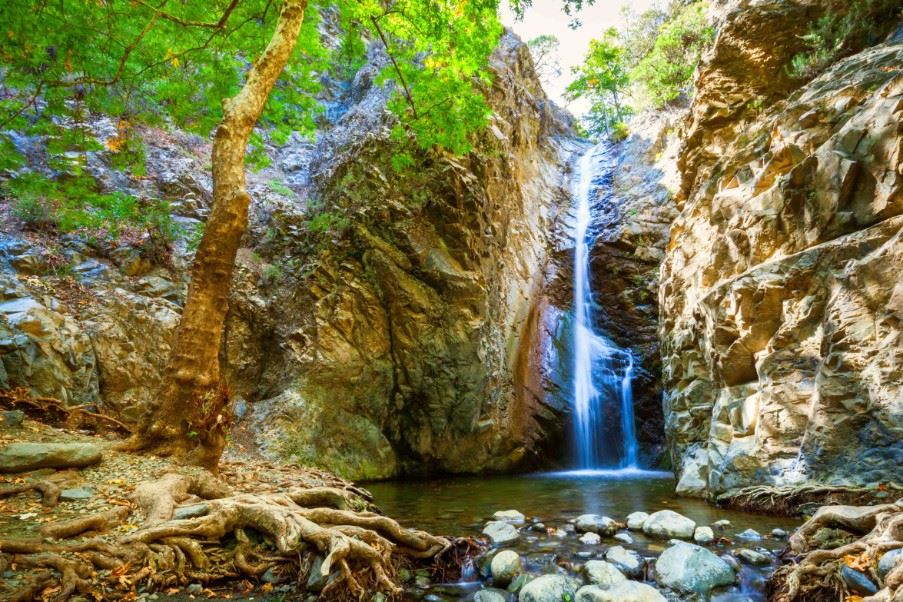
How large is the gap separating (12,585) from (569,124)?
102ft

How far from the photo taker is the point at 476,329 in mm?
12602

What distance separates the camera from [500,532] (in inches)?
225

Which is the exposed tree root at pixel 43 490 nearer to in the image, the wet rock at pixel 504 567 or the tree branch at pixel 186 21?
the wet rock at pixel 504 567

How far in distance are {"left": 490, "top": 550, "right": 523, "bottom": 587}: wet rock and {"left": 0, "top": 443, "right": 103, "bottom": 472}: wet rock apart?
13.5ft

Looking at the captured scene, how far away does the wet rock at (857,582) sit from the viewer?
3.42 m

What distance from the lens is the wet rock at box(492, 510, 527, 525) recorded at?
21.5 ft

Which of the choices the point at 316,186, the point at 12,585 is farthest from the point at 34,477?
the point at 316,186

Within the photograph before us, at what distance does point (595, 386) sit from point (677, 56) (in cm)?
1489

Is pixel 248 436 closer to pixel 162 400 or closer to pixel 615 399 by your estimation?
pixel 162 400

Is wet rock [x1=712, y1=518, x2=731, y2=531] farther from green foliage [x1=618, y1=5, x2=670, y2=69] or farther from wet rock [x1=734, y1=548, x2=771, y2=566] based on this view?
green foliage [x1=618, y1=5, x2=670, y2=69]

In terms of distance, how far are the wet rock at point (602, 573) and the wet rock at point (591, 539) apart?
98cm

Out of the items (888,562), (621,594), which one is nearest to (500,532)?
(621,594)

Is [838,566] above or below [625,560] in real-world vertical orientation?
above

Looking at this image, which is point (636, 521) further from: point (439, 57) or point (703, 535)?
point (439, 57)
